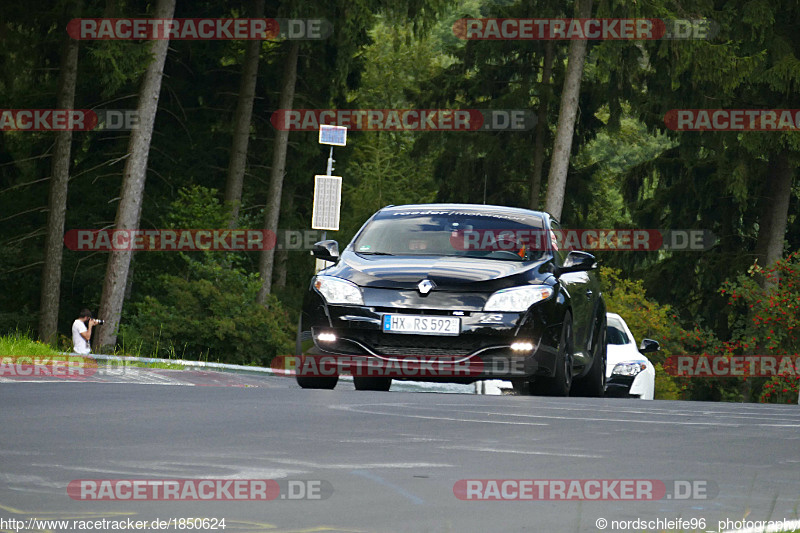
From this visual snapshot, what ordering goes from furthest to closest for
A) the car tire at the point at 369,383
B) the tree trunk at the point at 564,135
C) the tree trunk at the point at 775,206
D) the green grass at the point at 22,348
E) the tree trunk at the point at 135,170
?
the tree trunk at the point at 775,206 < the tree trunk at the point at 564,135 < the tree trunk at the point at 135,170 < the green grass at the point at 22,348 < the car tire at the point at 369,383

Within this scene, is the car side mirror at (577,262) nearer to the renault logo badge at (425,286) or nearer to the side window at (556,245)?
the side window at (556,245)

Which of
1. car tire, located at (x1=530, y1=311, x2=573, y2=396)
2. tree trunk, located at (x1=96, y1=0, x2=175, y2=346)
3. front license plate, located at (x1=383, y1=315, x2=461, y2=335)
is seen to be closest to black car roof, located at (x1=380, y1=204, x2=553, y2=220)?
car tire, located at (x1=530, y1=311, x2=573, y2=396)

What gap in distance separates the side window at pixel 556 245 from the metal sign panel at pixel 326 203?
662 inches

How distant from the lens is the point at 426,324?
12.5 m

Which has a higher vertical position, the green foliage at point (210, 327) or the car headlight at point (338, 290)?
the car headlight at point (338, 290)

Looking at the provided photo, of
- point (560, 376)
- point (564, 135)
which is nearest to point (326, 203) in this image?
point (564, 135)

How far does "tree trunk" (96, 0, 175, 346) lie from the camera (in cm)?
3222

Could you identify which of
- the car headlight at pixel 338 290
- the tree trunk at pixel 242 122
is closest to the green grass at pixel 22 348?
the car headlight at pixel 338 290

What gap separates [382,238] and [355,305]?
1414mm

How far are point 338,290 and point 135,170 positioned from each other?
20.6 m

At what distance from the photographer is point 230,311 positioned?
30.2 metres

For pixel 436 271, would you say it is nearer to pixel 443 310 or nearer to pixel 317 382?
pixel 443 310

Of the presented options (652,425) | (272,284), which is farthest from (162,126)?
(652,425)

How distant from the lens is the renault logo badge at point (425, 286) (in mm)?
12516
